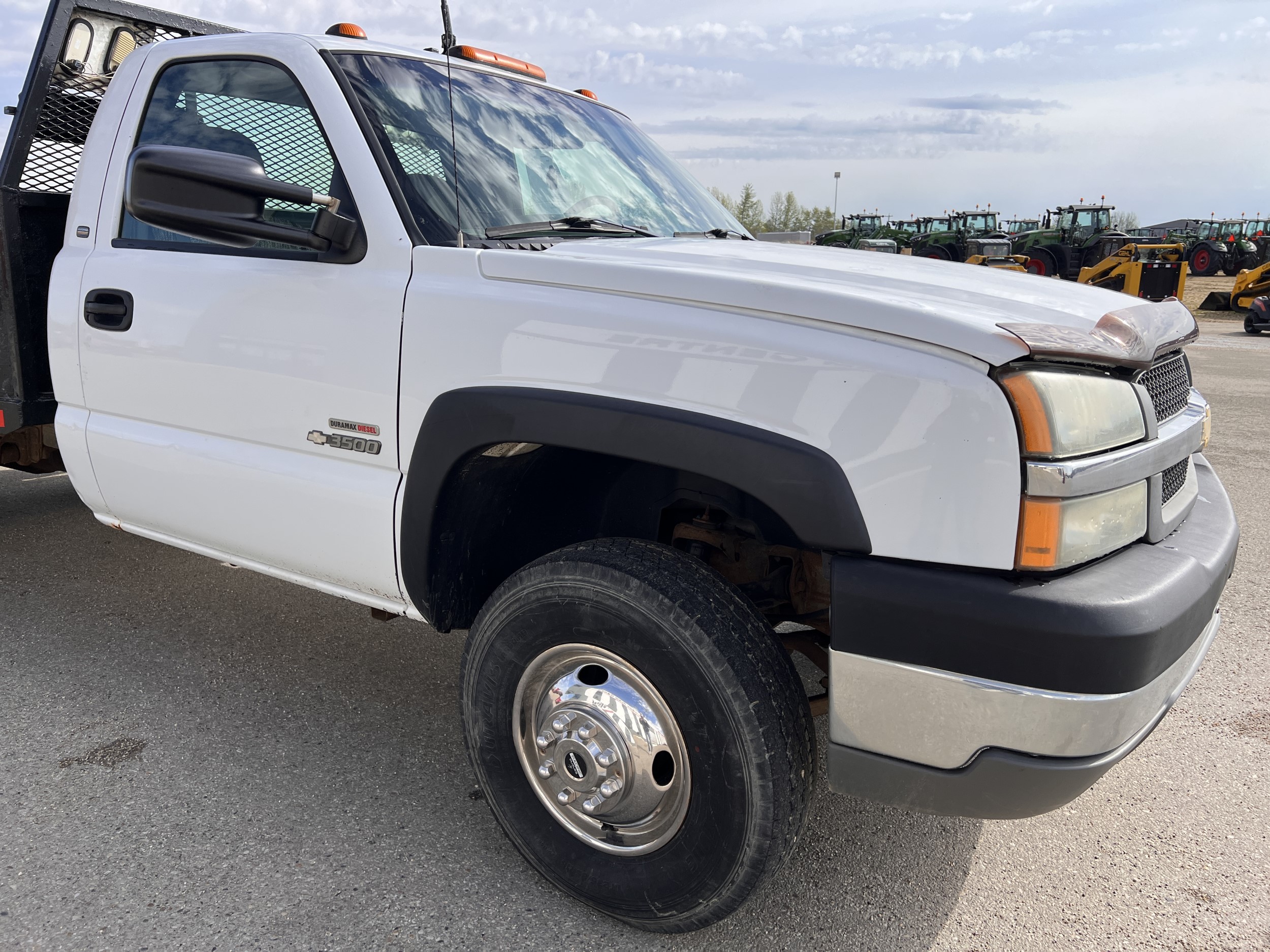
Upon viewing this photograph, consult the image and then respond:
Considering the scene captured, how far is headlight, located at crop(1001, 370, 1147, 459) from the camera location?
167 cm

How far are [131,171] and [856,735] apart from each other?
1.97 metres

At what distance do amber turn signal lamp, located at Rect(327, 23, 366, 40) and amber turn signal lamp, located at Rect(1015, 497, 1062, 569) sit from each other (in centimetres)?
224

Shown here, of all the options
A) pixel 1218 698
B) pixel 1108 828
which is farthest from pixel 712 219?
pixel 1218 698

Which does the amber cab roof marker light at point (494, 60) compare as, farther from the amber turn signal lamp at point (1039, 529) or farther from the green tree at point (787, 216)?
the green tree at point (787, 216)

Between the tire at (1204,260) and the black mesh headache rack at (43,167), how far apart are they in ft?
112

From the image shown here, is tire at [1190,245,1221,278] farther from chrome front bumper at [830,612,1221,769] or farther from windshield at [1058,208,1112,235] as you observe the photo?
chrome front bumper at [830,612,1221,769]

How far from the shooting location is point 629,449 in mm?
1966

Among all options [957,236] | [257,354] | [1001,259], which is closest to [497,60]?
[257,354]

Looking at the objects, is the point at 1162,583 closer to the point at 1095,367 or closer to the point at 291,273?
the point at 1095,367

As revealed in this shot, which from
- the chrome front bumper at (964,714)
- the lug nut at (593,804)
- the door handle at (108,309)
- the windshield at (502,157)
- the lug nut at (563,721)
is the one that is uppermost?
the windshield at (502,157)

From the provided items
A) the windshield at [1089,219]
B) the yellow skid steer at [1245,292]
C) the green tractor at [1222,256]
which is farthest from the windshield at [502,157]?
the green tractor at [1222,256]

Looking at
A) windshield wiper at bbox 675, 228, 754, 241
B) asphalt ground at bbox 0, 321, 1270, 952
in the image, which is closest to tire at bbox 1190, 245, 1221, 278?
asphalt ground at bbox 0, 321, 1270, 952

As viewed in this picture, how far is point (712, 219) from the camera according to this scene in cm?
326

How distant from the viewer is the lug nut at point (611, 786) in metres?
2.09
